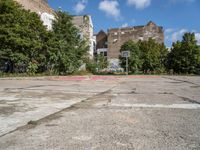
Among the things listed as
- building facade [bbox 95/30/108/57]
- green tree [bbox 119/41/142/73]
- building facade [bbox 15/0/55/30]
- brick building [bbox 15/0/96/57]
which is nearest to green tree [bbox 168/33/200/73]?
green tree [bbox 119/41/142/73]

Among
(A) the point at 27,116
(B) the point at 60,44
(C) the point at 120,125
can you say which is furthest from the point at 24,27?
(C) the point at 120,125

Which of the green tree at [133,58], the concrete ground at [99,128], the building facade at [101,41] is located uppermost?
the building facade at [101,41]

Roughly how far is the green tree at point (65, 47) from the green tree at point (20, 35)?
131cm

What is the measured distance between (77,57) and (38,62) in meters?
4.92

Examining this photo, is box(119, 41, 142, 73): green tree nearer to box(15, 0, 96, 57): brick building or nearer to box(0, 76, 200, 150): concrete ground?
box(15, 0, 96, 57): brick building

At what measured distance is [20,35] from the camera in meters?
20.9

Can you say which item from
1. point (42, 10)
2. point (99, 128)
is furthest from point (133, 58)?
point (99, 128)

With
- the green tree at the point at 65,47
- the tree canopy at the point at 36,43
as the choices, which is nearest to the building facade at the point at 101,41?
the green tree at the point at 65,47

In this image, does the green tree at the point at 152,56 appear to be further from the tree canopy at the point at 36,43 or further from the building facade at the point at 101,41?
the building facade at the point at 101,41

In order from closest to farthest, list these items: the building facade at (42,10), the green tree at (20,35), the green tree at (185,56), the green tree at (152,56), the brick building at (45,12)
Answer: the green tree at (20,35)
the brick building at (45,12)
the building facade at (42,10)
the green tree at (185,56)
the green tree at (152,56)

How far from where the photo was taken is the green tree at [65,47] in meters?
24.0

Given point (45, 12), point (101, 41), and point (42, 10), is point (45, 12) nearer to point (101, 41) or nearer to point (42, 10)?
point (42, 10)

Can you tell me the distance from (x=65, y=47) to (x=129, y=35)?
3720cm

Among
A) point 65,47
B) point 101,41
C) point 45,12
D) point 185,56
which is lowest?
point 185,56
